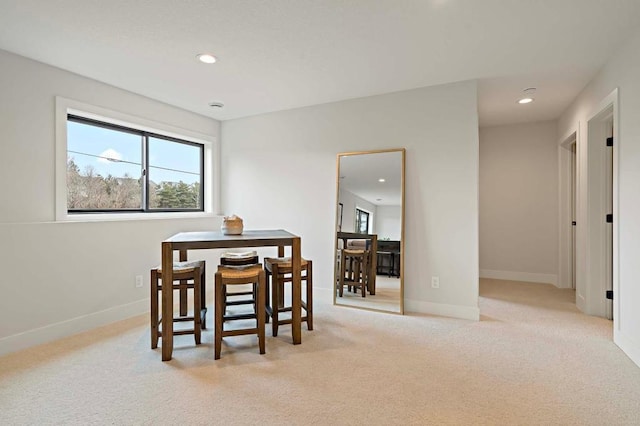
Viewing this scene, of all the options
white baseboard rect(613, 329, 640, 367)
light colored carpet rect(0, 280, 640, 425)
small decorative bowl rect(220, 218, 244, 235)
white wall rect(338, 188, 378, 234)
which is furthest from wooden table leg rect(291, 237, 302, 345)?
white baseboard rect(613, 329, 640, 367)

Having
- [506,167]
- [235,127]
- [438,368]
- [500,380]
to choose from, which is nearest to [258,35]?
[235,127]

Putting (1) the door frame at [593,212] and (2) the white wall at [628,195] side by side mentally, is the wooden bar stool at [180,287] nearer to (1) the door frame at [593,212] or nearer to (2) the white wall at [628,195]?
(2) the white wall at [628,195]

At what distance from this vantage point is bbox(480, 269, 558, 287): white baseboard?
16.1 ft

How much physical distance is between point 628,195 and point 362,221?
7.49 ft

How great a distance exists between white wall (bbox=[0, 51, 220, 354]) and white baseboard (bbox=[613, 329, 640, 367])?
14.5 feet

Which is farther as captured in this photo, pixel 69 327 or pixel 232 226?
pixel 69 327

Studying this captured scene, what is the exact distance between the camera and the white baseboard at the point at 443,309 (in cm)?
329

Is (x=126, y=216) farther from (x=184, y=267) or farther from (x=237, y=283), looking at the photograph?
(x=237, y=283)

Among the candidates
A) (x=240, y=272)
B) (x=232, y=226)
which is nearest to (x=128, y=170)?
(x=232, y=226)

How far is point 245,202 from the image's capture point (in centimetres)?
470

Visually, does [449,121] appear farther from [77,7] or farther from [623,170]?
[77,7]

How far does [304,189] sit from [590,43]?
307 cm

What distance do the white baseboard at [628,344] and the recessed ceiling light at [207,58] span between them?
13.0ft

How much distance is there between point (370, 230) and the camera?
3709mm
